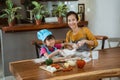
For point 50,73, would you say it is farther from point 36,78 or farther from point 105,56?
point 105,56

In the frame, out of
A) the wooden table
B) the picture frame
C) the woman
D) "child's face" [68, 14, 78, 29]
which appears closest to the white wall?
the picture frame

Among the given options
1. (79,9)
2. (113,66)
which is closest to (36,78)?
(113,66)

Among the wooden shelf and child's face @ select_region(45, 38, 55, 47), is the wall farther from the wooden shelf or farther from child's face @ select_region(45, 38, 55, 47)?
child's face @ select_region(45, 38, 55, 47)

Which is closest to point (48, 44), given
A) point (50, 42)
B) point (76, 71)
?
point (50, 42)

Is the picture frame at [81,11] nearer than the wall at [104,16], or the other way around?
the wall at [104,16]

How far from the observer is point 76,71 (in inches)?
68.6

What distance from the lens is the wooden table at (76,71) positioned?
1.63m

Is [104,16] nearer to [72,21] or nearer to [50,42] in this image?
[72,21]

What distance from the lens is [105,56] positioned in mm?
2229

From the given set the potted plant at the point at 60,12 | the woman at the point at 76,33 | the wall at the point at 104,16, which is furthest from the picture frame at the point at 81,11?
the woman at the point at 76,33

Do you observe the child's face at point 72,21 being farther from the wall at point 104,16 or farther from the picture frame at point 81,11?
the picture frame at point 81,11

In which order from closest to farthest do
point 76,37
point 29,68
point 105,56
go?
point 29,68 → point 105,56 → point 76,37

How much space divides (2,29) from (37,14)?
633 mm

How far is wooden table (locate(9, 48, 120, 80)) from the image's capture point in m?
1.63
